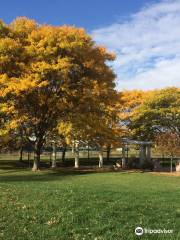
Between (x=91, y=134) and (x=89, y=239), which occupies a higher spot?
(x=91, y=134)

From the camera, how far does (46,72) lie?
38.2 metres

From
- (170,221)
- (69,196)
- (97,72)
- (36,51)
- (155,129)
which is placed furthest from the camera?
(155,129)

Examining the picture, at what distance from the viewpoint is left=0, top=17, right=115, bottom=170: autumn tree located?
38469 mm

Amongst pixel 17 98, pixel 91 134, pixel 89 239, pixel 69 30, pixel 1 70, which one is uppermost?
pixel 69 30

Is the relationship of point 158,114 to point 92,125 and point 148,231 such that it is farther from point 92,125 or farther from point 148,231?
point 148,231

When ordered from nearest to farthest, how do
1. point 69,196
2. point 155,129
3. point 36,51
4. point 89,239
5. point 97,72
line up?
point 89,239 < point 69,196 < point 36,51 < point 97,72 < point 155,129

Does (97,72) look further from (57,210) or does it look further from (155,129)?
(57,210)

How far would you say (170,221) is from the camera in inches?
430

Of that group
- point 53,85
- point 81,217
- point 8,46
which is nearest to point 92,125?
point 53,85

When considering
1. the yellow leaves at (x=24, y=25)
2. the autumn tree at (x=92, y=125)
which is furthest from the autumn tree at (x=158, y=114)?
the yellow leaves at (x=24, y=25)

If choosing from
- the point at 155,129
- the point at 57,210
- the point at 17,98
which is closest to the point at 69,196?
the point at 57,210

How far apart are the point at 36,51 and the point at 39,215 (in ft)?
95.8

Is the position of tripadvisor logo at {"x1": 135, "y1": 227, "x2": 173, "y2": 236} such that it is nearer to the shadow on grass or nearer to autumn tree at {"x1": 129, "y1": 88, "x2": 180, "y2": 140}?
the shadow on grass

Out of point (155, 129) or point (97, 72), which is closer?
point (97, 72)
